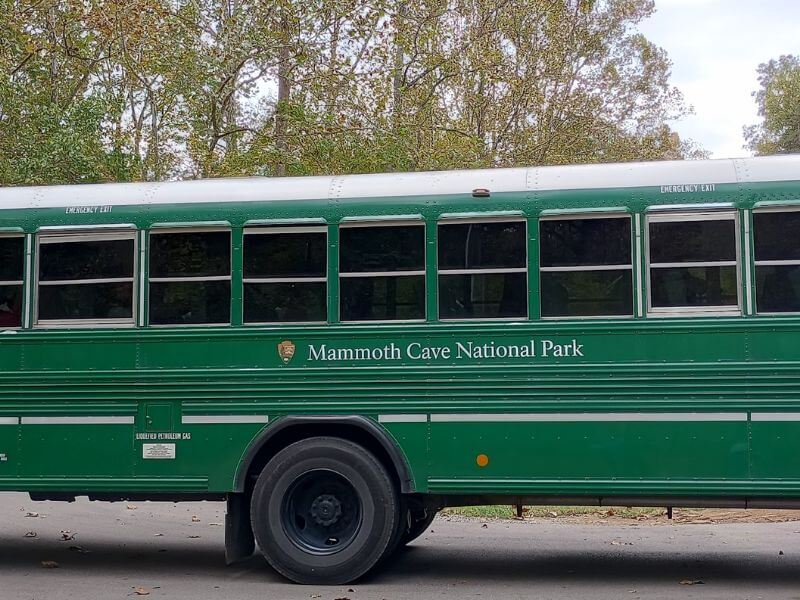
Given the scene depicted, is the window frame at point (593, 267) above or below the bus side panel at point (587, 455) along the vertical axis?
above

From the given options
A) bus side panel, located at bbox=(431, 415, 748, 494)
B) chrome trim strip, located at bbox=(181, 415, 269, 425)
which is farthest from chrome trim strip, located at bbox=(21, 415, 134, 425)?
bus side panel, located at bbox=(431, 415, 748, 494)

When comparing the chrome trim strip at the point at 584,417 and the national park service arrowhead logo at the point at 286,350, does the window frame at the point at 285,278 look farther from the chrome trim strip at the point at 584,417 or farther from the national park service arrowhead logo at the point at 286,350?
the chrome trim strip at the point at 584,417

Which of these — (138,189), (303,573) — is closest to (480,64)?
(138,189)

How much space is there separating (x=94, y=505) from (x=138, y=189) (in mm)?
6308

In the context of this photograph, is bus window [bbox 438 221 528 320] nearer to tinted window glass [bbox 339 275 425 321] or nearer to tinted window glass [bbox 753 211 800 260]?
tinted window glass [bbox 339 275 425 321]

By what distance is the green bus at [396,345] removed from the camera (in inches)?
307

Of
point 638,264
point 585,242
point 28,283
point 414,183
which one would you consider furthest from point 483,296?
point 28,283

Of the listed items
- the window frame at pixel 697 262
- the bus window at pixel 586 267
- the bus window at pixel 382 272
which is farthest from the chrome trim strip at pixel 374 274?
the window frame at pixel 697 262

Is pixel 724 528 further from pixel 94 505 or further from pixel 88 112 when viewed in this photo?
pixel 88 112

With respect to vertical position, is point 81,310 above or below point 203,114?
below

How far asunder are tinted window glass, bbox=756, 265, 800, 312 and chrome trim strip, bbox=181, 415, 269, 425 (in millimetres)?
3783

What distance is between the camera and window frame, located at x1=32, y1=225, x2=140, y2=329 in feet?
27.8

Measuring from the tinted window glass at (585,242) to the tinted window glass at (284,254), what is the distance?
1.73 metres

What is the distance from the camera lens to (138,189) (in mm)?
8711
